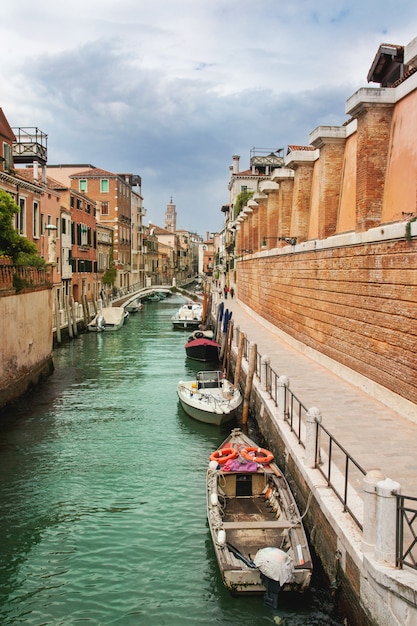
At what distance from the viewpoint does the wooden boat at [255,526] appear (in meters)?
6.27

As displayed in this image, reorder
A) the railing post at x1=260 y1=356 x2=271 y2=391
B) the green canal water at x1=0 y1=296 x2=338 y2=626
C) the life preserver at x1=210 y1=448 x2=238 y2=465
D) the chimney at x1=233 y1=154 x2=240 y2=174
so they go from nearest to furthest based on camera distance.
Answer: the green canal water at x1=0 y1=296 x2=338 y2=626 → the life preserver at x1=210 y1=448 x2=238 y2=465 → the railing post at x1=260 y1=356 x2=271 y2=391 → the chimney at x1=233 y1=154 x2=240 y2=174

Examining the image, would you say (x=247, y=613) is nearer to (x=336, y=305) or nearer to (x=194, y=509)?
(x=194, y=509)

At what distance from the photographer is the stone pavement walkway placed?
7.25 metres

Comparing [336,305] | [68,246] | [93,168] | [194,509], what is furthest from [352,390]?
[93,168]

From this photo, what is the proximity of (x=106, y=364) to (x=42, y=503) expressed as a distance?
544 inches

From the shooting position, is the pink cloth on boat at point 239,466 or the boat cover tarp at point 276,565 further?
the pink cloth on boat at point 239,466

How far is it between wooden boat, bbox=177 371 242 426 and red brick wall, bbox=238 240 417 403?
269cm

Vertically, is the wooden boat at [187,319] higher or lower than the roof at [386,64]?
lower

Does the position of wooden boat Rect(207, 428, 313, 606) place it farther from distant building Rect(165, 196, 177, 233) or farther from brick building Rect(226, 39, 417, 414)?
distant building Rect(165, 196, 177, 233)

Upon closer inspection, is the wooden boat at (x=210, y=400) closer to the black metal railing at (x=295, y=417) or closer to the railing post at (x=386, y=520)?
the black metal railing at (x=295, y=417)

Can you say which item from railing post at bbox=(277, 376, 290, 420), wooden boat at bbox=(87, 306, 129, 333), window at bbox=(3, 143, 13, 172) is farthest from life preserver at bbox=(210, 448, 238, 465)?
wooden boat at bbox=(87, 306, 129, 333)

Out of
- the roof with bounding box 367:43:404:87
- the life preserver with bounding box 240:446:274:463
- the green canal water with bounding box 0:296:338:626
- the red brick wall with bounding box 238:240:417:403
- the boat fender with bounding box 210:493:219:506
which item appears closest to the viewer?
the green canal water with bounding box 0:296:338:626

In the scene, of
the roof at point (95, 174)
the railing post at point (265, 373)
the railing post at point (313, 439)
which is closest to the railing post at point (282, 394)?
the railing post at point (265, 373)

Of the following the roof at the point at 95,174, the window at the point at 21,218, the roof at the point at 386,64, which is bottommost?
the window at the point at 21,218
